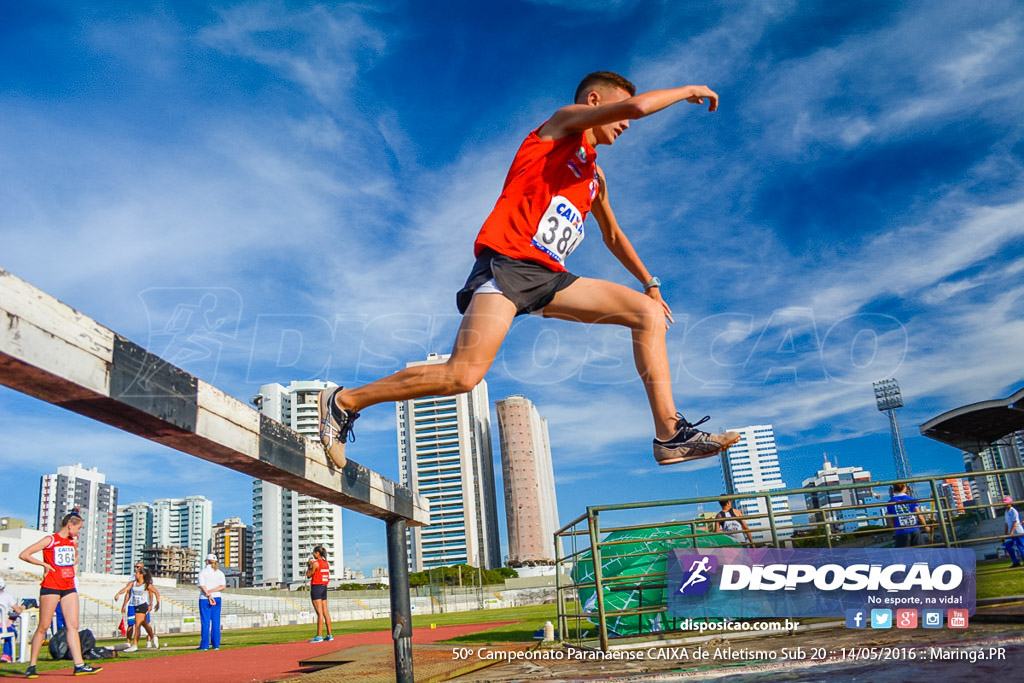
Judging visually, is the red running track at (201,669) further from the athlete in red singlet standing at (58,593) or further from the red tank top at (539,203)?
the red tank top at (539,203)

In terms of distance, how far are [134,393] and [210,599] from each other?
10.7 m

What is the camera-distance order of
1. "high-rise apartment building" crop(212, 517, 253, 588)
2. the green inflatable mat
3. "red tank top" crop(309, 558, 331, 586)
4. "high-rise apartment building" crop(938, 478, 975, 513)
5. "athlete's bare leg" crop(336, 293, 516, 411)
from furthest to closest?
"high-rise apartment building" crop(212, 517, 253, 588)
"red tank top" crop(309, 558, 331, 586)
the green inflatable mat
"high-rise apartment building" crop(938, 478, 975, 513)
"athlete's bare leg" crop(336, 293, 516, 411)

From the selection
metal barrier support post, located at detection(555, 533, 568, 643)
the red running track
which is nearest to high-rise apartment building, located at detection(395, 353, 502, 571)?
the red running track

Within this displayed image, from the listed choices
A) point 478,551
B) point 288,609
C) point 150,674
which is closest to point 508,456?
point 478,551

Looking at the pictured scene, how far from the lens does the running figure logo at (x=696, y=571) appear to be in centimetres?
506

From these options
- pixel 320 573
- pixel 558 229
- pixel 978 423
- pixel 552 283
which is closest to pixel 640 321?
pixel 552 283

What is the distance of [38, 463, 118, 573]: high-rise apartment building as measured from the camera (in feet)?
530

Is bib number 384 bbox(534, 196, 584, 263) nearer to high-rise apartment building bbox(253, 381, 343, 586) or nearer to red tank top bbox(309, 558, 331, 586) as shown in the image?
red tank top bbox(309, 558, 331, 586)

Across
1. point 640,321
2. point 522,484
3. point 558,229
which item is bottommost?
point 640,321

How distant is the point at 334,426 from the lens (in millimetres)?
3135

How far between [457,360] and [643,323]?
1.00 meters

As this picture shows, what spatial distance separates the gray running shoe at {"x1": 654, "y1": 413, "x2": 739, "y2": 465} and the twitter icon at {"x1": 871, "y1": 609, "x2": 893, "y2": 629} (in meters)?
1.83

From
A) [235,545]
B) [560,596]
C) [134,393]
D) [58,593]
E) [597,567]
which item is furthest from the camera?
[235,545]

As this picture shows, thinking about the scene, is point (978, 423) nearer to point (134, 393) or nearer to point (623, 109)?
point (623, 109)
